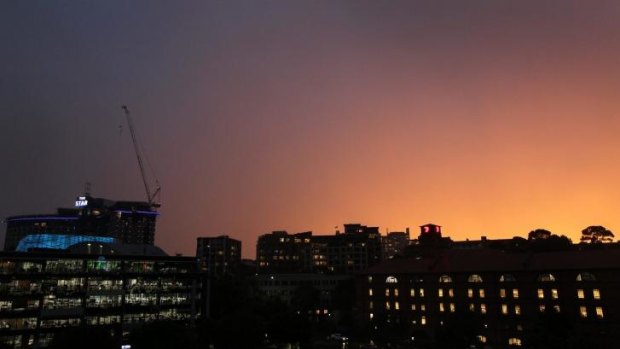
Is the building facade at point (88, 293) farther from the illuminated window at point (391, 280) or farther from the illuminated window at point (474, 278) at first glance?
the illuminated window at point (474, 278)

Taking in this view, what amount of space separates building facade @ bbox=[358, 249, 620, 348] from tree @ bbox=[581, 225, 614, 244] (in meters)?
67.5

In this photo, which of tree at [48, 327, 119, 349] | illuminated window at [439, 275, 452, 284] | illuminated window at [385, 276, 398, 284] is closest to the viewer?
tree at [48, 327, 119, 349]

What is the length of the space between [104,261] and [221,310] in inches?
1443

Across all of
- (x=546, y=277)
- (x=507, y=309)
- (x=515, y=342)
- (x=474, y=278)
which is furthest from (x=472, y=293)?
(x=546, y=277)

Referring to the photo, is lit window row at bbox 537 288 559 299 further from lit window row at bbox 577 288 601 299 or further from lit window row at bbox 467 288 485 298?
lit window row at bbox 467 288 485 298

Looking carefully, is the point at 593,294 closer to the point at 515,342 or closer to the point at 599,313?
the point at 599,313

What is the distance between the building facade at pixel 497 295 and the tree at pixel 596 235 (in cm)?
6747

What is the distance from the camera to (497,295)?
103 m

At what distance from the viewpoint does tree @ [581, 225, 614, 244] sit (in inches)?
6176

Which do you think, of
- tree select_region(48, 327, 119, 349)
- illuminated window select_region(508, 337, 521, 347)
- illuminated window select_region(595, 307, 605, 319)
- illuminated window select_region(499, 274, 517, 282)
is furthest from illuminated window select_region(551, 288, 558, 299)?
tree select_region(48, 327, 119, 349)

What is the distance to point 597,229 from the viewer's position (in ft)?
521

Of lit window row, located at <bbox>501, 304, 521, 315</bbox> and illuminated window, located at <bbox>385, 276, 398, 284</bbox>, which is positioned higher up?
illuminated window, located at <bbox>385, 276, 398, 284</bbox>

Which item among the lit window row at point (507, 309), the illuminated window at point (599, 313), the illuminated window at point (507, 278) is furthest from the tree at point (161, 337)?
the illuminated window at point (599, 313)

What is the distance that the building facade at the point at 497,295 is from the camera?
9019 centimetres
